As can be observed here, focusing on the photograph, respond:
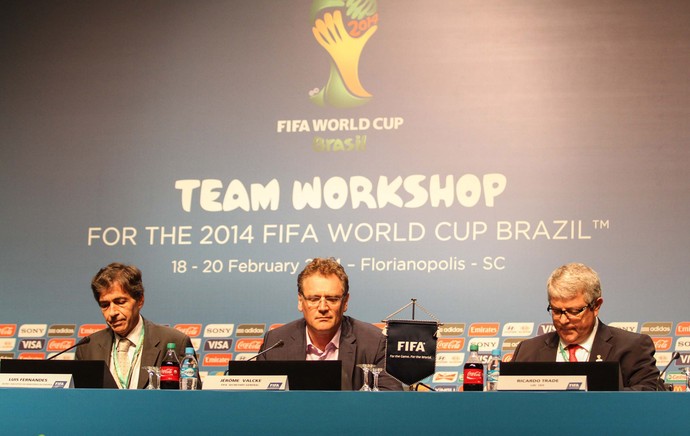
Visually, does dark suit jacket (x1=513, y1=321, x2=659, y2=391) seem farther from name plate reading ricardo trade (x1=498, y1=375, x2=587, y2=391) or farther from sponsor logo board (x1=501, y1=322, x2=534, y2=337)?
sponsor logo board (x1=501, y1=322, x2=534, y2=337)

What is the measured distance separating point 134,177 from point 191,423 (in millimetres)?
3233

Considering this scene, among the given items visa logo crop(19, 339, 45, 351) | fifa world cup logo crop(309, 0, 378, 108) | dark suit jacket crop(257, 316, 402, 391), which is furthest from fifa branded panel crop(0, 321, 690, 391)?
fifa world cup logo crop(309, 0, 378, 108)

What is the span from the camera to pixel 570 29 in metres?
5.59

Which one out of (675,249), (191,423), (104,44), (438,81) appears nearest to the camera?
(191,423)

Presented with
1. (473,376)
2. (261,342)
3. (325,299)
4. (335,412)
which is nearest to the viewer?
(335,412)

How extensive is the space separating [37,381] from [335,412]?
1029 mm

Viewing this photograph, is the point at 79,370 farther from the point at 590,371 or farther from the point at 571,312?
the point at 571,312

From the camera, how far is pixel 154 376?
3.82 metres

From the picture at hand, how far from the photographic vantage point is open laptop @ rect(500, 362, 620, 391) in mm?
3092

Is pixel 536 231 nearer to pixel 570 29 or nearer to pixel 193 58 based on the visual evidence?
pixel 570 29

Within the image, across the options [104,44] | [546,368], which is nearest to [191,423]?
[546,368]

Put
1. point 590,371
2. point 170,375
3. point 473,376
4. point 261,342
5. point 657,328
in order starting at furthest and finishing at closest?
point 261,342 → point 657,328 → point 170,375 → point 473,376 → point 590,371

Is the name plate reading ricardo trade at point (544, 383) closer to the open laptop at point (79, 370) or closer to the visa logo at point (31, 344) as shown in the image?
the open laptop at point (79, 370)

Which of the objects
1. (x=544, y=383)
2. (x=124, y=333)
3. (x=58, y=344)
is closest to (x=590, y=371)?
(x=544, y=383)
